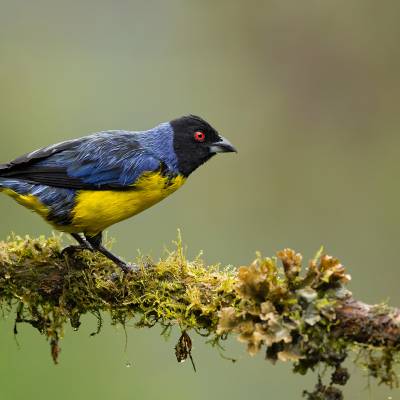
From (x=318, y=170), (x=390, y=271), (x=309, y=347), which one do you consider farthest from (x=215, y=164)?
(x=309, y=347)

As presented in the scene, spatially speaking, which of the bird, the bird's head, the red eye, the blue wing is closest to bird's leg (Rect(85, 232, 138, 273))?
the bird

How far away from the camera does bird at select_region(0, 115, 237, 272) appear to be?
6.36 meters

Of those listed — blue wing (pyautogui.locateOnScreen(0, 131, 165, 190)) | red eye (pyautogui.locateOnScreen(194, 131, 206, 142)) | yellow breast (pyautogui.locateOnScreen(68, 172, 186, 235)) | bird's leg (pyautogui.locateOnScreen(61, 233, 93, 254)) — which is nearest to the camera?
bird's leg (pyautogui.locateOnScreen(61, 233, 93, 254))

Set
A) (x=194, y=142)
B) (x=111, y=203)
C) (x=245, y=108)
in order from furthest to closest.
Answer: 1. (x=245, y=108)
2. (x=194, y=142)
3. (x=111, y=203)

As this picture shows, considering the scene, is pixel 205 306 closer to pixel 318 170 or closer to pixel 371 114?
pixel 318 170

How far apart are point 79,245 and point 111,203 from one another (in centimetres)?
45

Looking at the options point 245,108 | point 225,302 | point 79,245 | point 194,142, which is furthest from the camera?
point 245,108

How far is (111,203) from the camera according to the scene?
6.39 m

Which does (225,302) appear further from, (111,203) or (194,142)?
(194,142)

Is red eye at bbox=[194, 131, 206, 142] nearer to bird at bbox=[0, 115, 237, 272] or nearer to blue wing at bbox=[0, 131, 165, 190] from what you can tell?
bird at bbox=[0, 115, 237, 272]

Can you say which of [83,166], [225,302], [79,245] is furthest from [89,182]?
[225,302]

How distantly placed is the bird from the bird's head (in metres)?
0.27

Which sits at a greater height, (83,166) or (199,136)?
(199,136)

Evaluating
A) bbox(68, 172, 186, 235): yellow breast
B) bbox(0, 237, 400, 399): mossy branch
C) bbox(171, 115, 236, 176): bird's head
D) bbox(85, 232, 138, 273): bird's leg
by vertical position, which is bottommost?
bbox(0, 237, 400, 399): mossy branch
